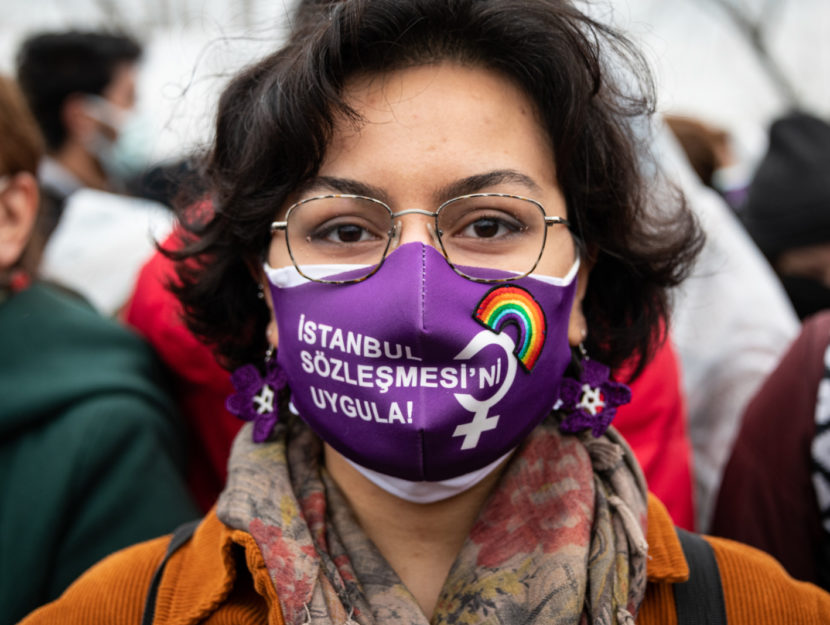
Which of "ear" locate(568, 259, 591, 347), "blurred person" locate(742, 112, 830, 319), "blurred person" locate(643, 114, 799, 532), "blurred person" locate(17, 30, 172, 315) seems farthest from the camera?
"blurred person" locate(17, 30, 172, 315)

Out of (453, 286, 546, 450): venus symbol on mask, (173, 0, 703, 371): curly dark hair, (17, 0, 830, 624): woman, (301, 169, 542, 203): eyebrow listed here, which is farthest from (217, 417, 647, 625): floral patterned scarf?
(301, 169, 542, 203): eyebrow

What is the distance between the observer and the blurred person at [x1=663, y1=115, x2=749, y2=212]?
5133 millimetres

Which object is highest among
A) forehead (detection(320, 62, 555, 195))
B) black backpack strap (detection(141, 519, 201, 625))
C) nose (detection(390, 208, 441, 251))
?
forehead (detection(320, 62, 555, 195))

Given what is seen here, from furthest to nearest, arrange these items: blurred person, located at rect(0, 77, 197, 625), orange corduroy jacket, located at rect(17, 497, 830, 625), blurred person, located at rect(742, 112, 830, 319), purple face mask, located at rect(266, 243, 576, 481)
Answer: blurred person, located at rect(742, 112, 830, 319), blurred person, located at rect(0, 77, 197, 625), orange corduroy jacket, located at rect(17, 497, 830, 625), purple face mask, located at rect(266, 243, 576, 481)

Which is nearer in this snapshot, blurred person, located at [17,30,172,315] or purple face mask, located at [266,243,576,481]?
purple face mask, located at [266,243,576,481]

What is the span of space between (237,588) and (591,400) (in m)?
0.92

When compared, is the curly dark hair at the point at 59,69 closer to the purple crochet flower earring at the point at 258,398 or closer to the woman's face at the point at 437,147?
the purple crochet flower earring at the point at 258,398

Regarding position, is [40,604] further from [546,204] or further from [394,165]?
[546,204]

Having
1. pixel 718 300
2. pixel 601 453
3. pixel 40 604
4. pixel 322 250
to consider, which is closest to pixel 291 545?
pixel 322 250

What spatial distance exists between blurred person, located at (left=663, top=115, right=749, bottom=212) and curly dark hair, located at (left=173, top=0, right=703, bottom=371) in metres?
3.01

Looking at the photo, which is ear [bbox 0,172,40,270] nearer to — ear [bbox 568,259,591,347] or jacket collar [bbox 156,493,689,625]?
→ jacket collar [bbox 156,493,689,625]

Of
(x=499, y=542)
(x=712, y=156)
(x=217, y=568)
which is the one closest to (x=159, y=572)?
(x=217, y=568)

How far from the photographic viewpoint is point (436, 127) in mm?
1726

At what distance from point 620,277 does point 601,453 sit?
526 mm
